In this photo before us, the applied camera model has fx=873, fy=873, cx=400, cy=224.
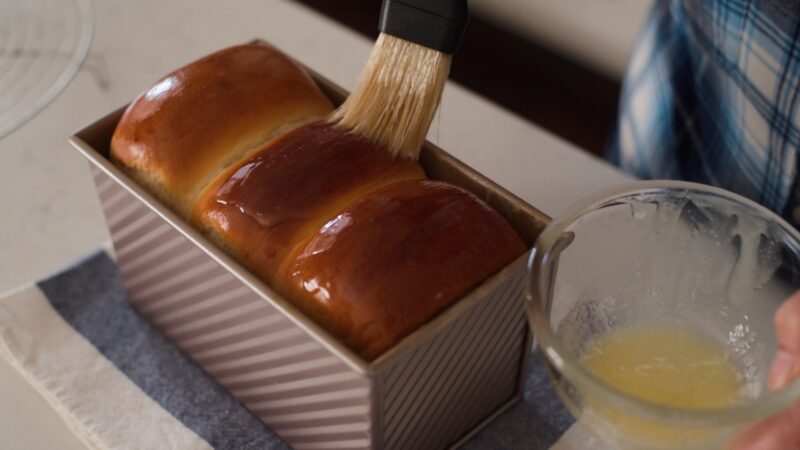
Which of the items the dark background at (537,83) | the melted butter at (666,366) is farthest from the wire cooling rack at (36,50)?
the dark background at (537,83)

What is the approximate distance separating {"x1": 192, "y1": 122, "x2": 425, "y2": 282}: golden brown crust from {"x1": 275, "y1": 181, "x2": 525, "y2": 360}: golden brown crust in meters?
0.01

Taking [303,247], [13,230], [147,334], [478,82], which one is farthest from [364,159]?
[478,82]

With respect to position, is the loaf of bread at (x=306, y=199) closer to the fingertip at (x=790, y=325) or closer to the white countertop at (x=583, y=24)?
the fingertip at (x=790, y=325)

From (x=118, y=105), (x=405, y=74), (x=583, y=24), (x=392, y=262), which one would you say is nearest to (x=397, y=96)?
(x=405, y=74)

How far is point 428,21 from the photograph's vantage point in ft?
1.65

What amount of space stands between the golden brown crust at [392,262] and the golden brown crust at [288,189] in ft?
0.05

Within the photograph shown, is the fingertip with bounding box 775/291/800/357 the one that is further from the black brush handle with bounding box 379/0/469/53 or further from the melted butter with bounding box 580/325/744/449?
the black brush handle with bounding box 379/0/469/53

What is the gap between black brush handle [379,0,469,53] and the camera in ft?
1.63

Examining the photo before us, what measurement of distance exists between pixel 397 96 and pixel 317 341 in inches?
6.7

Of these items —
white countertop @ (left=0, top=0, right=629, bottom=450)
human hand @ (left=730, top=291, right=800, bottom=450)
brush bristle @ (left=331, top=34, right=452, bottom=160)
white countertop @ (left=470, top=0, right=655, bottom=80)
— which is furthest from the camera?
white countertop @ (left=470, top=0, right=655, bottom=80)

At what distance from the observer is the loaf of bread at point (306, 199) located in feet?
1.52

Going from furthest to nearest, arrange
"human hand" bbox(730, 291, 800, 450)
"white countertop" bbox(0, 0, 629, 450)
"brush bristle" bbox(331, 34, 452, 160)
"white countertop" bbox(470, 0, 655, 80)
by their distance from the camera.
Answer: "white countertop" bbox(470, 0, 655, 80), "white countertop" bbox(0, 0, 629, 450), "brush bristle" bbox(331, 34, 452, 160), "human hand" bbox(730, 291, 800, 450)

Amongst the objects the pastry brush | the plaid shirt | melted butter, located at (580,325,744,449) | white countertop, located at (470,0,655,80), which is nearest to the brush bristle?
the pastry brush

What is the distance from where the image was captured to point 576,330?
509mm
